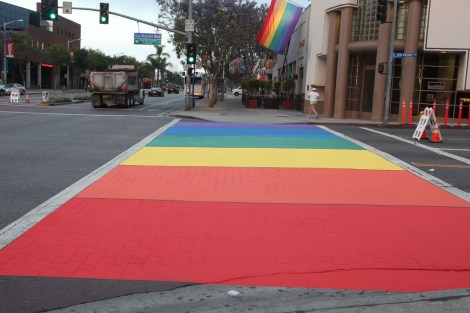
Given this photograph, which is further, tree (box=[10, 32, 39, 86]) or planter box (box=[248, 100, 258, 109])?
tree (box=[10, 32, 39, 86])

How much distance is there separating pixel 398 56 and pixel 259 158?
13.6 meters

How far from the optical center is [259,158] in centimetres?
1272

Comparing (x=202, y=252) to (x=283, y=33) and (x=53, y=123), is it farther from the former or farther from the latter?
(x=283, y=33)

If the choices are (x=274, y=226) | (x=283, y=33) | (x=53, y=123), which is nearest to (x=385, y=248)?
(x=274, y=226)

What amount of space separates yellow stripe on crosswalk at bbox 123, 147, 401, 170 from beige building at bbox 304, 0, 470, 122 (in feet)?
39.0

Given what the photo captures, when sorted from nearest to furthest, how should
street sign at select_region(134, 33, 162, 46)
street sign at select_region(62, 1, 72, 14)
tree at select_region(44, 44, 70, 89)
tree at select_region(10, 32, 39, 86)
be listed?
street sign at select_region(62, 1, 72, 14)
street sign at select_region(134, 33, 162, 46)
tree at select_region(10, 32, 39, 86)
tree at select_region(44, 44, 70, 89)

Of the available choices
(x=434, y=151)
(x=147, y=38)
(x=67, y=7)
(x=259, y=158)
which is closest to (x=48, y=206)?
(x=259, y=158)

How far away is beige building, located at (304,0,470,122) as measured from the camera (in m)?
25.6

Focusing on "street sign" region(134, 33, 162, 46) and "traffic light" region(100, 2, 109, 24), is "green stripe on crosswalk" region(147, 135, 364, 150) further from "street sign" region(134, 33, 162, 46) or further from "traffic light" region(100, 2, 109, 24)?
"street sign" region(134, 33, 162, 46)

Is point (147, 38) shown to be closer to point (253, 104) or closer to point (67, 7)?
point (67, 7)

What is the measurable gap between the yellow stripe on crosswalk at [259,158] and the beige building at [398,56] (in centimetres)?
1190

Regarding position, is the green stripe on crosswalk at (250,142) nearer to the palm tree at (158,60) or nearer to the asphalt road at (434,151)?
the asphalt road at (434,151)

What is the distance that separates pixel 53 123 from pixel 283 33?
21795 mm

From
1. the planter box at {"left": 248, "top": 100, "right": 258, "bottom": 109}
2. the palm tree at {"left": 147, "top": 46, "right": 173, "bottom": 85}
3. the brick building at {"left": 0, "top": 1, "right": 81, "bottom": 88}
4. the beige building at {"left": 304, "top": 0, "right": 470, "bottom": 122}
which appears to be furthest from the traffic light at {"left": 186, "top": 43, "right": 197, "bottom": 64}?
the palm tree at {"left": 147, "top": 46, "right": 173, "bottom": 85}
